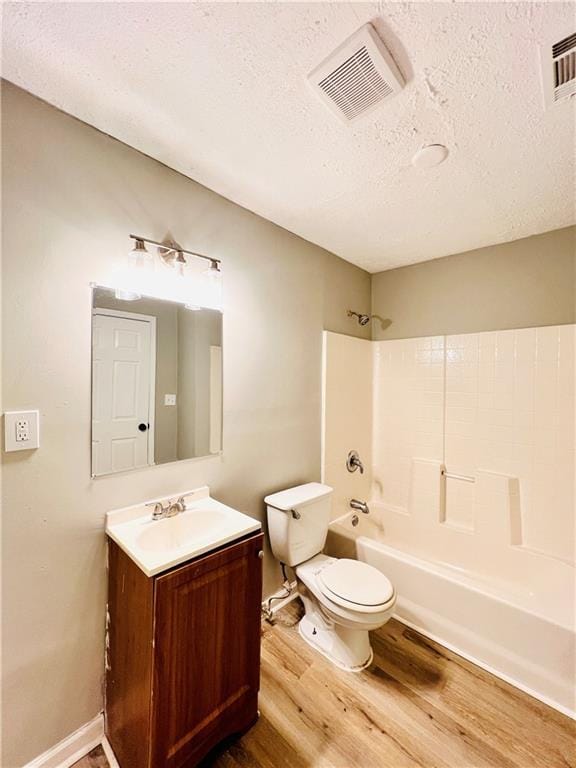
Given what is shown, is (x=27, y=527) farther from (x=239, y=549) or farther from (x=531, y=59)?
(x=531, y=59)

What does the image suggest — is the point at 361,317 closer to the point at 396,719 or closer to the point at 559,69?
the point at 559,69

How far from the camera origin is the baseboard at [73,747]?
1181 millimetres

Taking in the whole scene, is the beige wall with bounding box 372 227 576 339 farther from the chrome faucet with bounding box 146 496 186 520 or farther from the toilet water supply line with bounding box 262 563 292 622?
the chrome faucet with bounding box 146 496 186 520

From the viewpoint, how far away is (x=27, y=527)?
44.7 inches

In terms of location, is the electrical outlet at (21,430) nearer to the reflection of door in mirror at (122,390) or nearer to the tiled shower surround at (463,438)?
the reflection of door in mirror at (122,390)

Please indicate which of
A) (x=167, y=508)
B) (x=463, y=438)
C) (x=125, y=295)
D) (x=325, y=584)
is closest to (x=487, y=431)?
(x=463, y=438)

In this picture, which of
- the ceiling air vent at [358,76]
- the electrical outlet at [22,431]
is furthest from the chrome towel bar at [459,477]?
the electrical outlet at [22,431]

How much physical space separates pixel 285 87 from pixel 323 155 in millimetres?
355

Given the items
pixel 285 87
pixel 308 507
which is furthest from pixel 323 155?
pixel 308 507

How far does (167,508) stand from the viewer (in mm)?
1441

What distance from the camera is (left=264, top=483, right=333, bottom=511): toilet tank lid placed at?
6.11 ft

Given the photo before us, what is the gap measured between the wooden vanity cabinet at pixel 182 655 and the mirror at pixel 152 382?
1.34ft

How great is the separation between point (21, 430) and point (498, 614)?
89.3 inches

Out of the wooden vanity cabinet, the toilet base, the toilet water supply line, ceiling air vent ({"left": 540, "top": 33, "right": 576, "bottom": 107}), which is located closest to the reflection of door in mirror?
the wooden vanity cabinet
